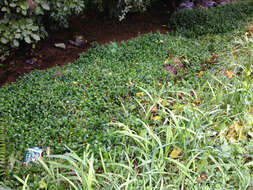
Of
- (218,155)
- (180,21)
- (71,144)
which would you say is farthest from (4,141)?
(180,21)

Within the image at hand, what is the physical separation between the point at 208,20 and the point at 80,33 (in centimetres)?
297

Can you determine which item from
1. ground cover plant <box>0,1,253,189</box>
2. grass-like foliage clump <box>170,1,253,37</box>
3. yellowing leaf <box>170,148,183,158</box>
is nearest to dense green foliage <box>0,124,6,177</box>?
ground cover plant <box>0,1,253,189</box>

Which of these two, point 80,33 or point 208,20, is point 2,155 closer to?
point 80,33

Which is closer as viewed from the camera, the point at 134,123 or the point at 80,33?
the point at 134,123

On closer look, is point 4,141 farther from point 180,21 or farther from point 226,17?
point 226,17

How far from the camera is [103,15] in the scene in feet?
19.2

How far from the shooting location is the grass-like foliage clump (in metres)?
5.43

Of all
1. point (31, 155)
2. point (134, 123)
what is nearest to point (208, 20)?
point (134, 123)

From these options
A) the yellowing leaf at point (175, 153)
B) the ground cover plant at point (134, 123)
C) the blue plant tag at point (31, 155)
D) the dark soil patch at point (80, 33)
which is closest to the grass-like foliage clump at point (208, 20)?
the dark soil patch at point (80, 33)

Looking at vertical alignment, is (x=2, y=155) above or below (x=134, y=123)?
below

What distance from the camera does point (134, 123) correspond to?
275 centimetres

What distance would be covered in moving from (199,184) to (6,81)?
3437 mm

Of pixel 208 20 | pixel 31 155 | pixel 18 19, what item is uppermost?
pixel 208 20

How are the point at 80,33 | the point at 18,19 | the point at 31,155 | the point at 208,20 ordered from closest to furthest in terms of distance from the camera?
the point at 31,155 < the point at 18,19 < the point at 80,33 < the point at 208,20
